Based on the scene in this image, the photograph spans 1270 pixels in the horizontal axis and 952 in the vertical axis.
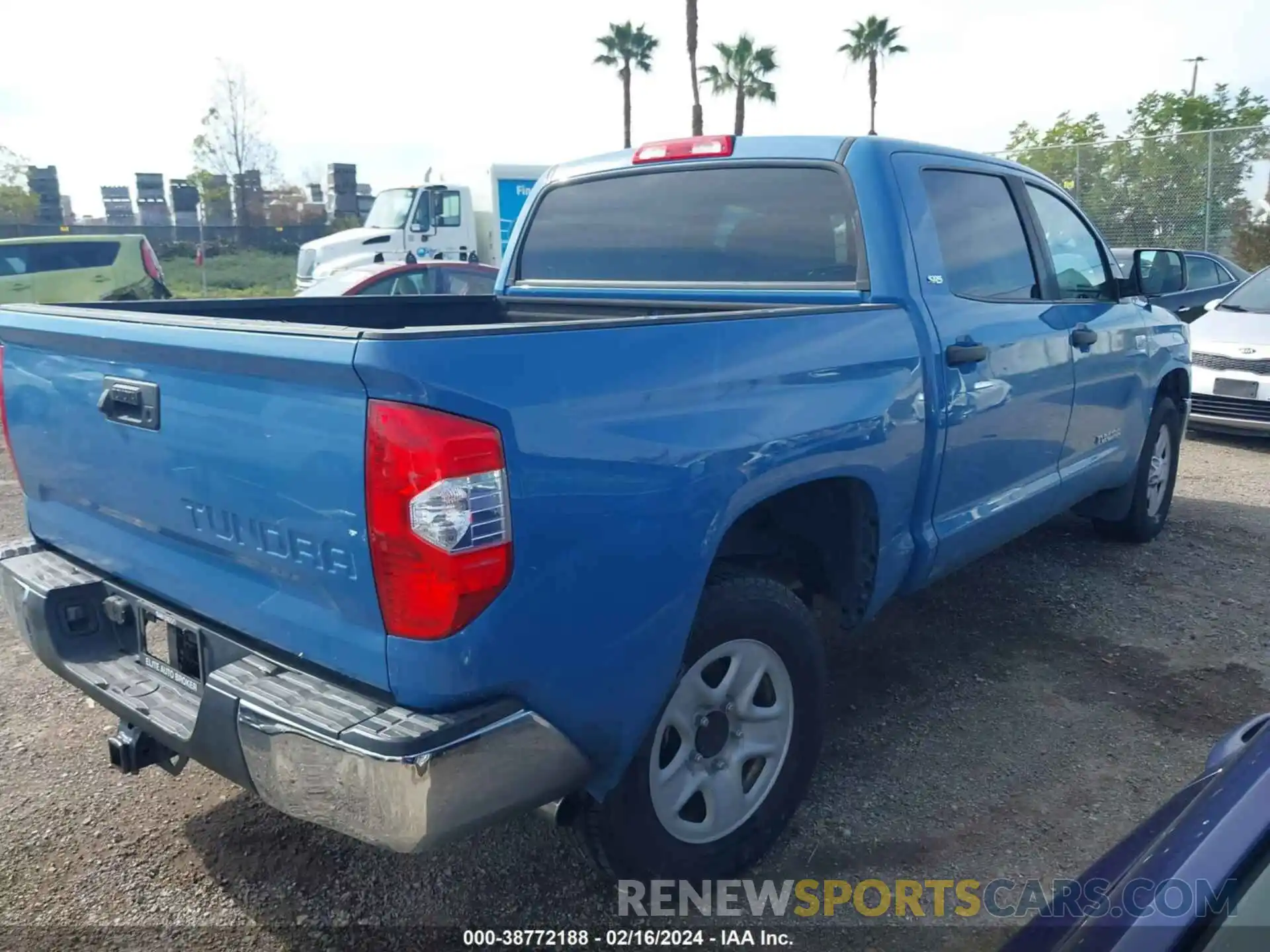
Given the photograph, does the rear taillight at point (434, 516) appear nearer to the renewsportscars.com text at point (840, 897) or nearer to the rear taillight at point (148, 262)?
the renewsportscars.com text at point (840, 897)

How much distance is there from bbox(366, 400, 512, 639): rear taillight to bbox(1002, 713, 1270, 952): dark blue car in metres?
1.11

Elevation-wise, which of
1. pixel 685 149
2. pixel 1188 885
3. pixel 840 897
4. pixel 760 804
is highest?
pixel 685 149

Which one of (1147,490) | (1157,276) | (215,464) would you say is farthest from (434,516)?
(1147,490)

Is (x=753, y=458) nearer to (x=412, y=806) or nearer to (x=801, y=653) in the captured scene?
(x=801, y=653)

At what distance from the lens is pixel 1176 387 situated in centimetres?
562

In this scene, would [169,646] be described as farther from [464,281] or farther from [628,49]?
[628,49]

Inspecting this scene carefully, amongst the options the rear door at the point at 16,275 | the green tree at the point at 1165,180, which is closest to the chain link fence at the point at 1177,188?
the green tree at the point at 1165,180

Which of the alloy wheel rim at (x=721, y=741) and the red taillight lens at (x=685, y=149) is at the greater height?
the red taillight lens at (x=685, y=149)

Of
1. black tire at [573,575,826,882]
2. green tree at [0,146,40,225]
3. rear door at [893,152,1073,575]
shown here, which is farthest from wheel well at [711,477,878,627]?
green tree at [0,146,40,225]

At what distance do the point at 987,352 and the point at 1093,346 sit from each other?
122 cm

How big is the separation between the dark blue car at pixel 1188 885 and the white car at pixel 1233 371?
715cm

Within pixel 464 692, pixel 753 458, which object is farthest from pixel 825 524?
pixel 464 692

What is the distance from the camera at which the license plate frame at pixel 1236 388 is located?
802 cm

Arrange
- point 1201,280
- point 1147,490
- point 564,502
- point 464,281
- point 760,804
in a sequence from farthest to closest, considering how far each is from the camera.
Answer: point 1201,280 < point 464,281 < point 1147,490 < point 760,804 < point 564,502
